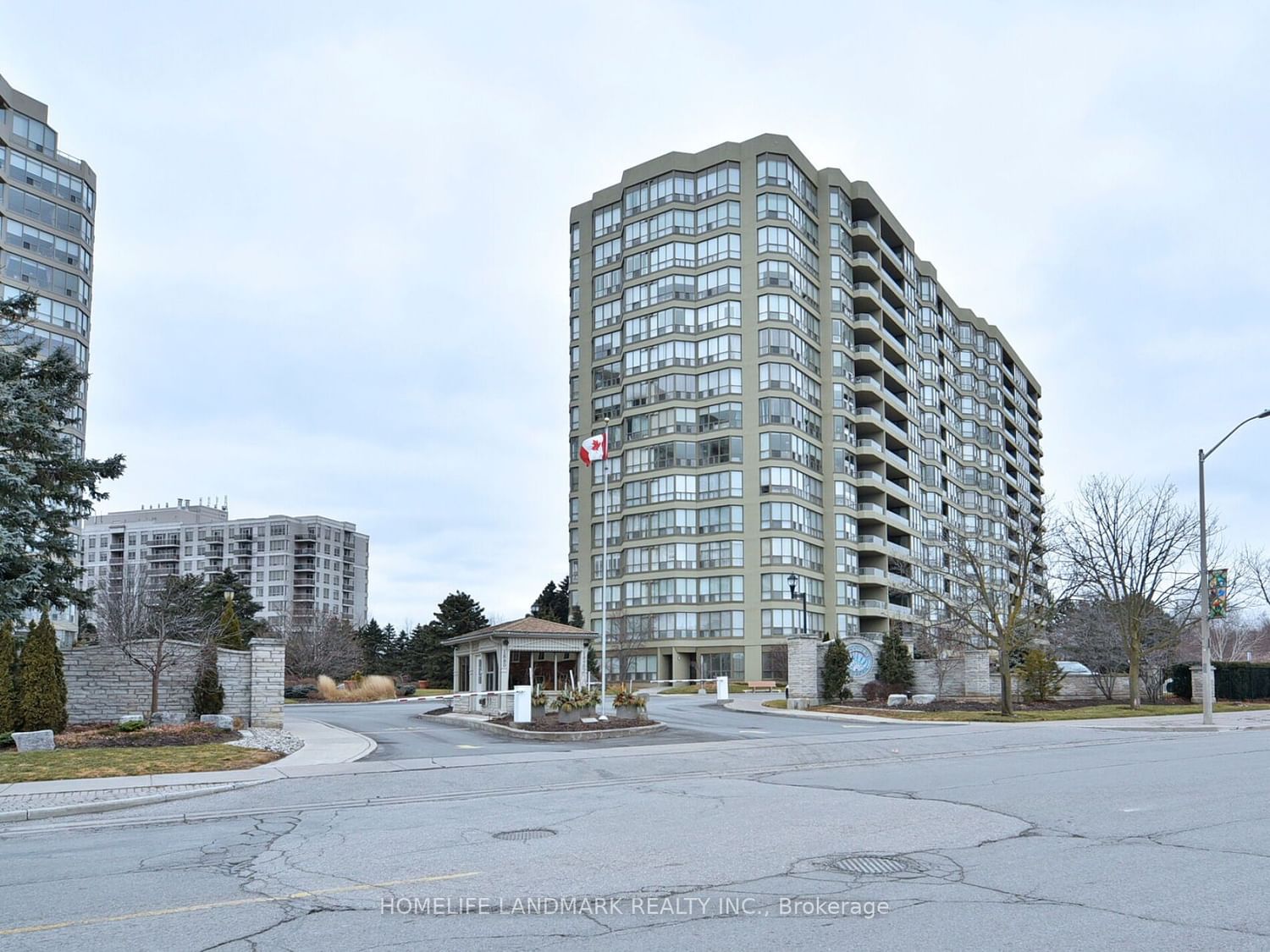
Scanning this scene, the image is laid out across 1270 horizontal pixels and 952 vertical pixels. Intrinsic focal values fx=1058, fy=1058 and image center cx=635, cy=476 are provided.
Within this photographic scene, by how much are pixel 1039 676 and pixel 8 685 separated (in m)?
34.8

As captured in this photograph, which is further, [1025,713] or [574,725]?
[1025,713]

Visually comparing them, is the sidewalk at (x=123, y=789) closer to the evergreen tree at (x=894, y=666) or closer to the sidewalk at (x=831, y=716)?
the sidewalk at (x=831, y=716)

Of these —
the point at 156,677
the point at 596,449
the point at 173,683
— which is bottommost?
the point at 173,683

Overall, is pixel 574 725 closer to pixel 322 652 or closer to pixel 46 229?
pixel 322 652

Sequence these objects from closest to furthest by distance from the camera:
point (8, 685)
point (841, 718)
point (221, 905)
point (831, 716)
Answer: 1. point (221, 905)
2. point (8, 685)
3. point (841, 718)
4. point (831, 716)

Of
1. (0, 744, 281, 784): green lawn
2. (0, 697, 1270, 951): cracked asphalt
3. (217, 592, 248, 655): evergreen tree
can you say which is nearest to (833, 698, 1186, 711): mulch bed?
(0, 697, 1270, 951): cracked asphalt

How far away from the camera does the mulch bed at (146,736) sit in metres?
20.5

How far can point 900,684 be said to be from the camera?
41.2 m

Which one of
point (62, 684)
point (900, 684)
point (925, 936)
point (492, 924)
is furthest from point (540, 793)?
point (900, 684)

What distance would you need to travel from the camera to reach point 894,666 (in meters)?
41.2

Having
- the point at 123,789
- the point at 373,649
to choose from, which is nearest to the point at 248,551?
the point at 373,649

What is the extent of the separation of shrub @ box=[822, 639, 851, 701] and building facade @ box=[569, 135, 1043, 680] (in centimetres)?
2972

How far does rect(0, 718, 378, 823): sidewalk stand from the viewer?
43.4 ft

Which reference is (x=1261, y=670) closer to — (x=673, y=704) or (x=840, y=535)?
(x=673, y=704)
